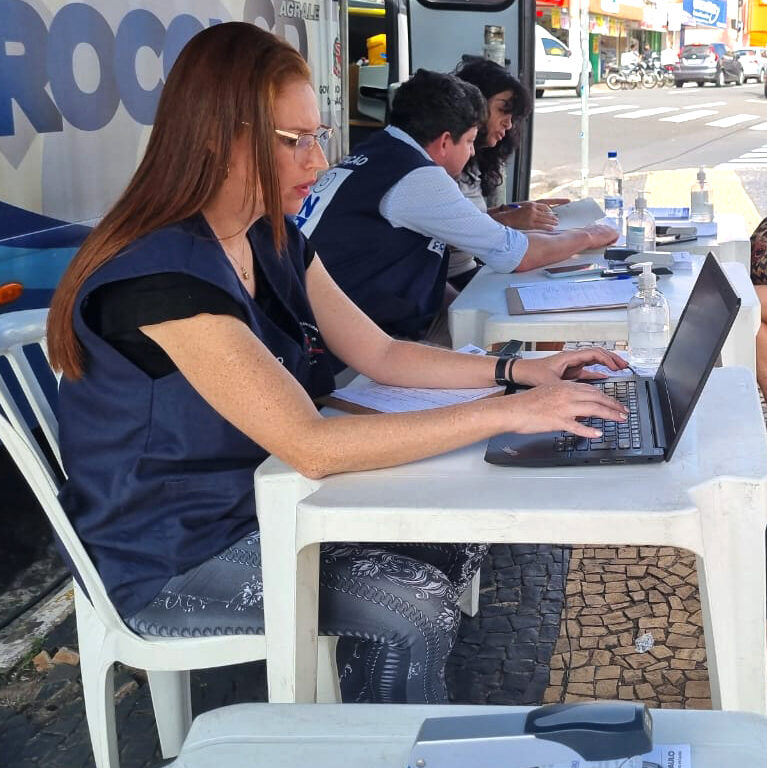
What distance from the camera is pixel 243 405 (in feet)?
5.51

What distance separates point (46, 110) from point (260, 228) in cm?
95

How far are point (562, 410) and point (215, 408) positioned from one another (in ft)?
1.77

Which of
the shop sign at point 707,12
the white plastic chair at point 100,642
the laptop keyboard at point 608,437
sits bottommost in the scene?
the white plastic chair at point 100,642

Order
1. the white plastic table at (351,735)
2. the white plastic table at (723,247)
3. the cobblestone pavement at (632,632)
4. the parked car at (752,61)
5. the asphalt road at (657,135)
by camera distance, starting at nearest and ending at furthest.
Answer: the white plastic table at (351,735), the cobblestone pavement at (632,632), the white plastic table at (723,247), the asphalt road at (657,135), the parked car at (752,61)

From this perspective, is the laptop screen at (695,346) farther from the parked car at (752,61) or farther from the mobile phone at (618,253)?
the parked car at (752,61)

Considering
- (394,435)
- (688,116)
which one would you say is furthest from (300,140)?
(688,116)

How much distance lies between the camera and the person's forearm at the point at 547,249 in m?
3.35

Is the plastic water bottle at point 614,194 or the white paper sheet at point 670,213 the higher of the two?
the plastic water bottle at point 614,194

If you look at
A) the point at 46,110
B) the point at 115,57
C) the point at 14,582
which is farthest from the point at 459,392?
→ the point at 14,582

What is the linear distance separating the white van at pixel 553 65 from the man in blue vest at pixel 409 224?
20824mm

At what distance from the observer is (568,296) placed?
286 centimetres

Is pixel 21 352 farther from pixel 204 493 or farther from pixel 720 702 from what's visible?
pixel 720 702

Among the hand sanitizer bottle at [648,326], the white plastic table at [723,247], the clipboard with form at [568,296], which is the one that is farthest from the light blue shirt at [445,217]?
the white plastic table at [723,247]

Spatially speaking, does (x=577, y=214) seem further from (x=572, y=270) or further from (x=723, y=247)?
(x=572, y=270)
